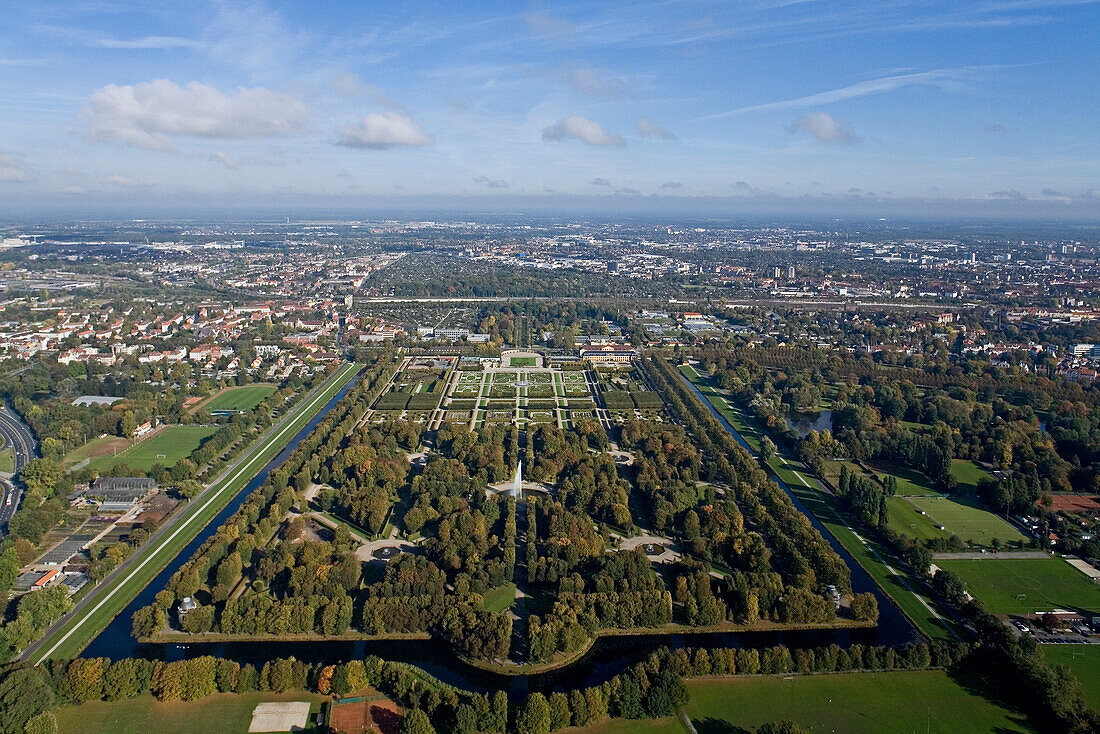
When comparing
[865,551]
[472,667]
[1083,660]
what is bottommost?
[472,667]

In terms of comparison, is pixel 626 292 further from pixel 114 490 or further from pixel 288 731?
pixel 288 731

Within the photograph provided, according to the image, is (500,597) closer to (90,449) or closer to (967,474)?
(967,474)

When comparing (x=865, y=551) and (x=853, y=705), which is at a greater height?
(x=865, y=551)

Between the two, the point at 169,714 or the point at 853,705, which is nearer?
the point at 169,714

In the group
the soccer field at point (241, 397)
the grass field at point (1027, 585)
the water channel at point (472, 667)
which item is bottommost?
the water channel at point (472, 667)

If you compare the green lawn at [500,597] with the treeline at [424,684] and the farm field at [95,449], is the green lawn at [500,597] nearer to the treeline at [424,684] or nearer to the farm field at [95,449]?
the treeline at [424,684]

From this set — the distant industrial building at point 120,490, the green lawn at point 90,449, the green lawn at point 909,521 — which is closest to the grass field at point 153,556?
the distant industrial building at point 120,490

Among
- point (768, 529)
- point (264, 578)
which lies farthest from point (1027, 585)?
point (264, 578)

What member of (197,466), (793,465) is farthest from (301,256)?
(793,465)
